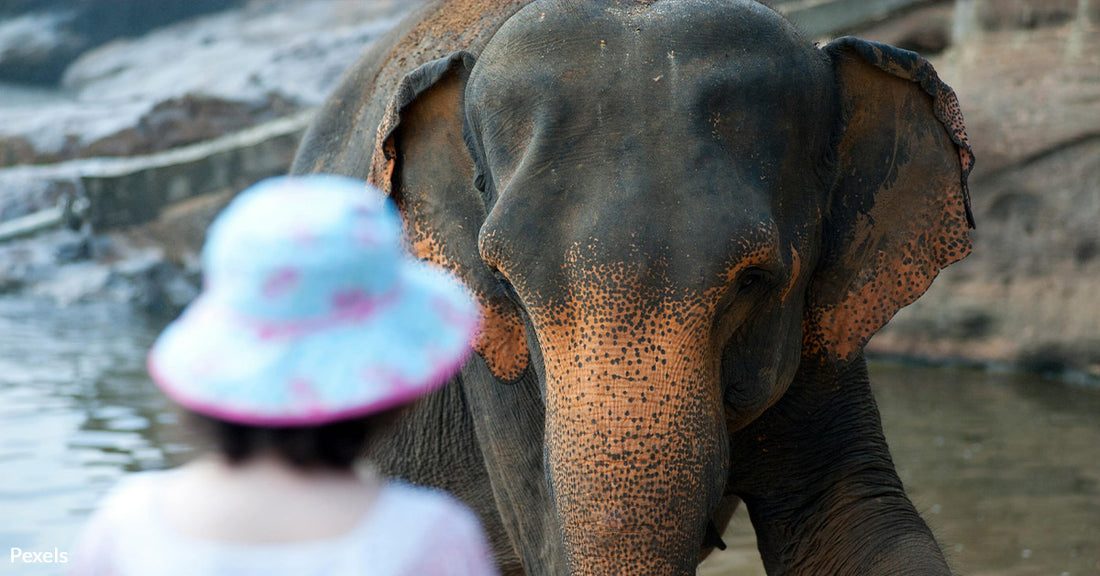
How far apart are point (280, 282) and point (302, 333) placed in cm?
A: 4

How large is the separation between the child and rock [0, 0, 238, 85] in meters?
16.9

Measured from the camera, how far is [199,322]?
110 cm

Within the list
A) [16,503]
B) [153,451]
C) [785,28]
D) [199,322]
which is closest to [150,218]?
[153,451]

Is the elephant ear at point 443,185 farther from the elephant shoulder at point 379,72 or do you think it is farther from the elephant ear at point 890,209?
the elephant ear at point 890,209

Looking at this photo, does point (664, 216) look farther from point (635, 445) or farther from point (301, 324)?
point (301, 324)

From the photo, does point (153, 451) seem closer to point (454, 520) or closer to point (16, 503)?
point (16, 503)

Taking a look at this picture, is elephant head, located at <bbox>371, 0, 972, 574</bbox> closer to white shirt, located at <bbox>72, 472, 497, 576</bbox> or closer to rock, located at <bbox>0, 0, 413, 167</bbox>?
white shirt, located at <bbox>72, 472, 497, 576</bbox>

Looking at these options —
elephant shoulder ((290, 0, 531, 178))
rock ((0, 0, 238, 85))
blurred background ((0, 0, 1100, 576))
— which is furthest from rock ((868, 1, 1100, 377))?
rock ((0, 0, 238, 85))

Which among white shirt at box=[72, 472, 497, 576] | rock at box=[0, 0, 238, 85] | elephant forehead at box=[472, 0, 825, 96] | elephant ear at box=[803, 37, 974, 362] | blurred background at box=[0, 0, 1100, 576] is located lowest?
rock at box=[0, 0, 238, 85]

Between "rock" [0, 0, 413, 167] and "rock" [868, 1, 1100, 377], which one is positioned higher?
"rock" [868, 1, 1100, 377]

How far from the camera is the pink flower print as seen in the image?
1086 millimetres

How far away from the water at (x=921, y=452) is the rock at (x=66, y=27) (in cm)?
1013

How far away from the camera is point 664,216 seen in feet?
6.53

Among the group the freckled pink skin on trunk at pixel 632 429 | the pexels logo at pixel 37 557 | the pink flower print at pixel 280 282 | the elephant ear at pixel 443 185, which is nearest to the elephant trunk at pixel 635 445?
the freckled pink skin on trunk at pixel 632 429
